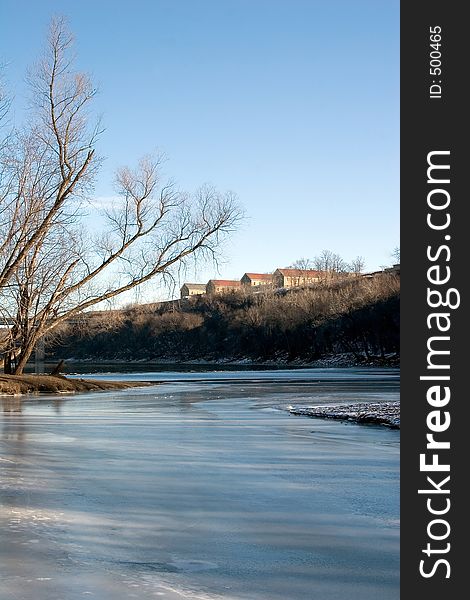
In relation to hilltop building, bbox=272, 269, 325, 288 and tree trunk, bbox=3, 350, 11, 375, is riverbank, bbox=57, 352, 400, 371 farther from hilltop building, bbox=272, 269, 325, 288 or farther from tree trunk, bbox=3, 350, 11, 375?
hilltop building, bbox=272, 269, 325, 288

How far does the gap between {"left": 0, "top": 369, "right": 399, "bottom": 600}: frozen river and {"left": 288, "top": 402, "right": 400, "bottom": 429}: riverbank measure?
1363 mm

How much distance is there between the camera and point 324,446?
11.8 m

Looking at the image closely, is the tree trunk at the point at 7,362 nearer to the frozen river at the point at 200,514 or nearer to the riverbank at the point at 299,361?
the frozen river at the point at 200,514

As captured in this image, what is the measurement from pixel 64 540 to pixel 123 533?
1.56 ft

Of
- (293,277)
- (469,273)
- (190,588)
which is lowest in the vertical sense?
(190,588)

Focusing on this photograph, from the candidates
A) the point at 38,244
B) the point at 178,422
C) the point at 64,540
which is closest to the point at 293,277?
the point at 38,244

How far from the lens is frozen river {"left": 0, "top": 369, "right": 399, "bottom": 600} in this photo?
5074 millimetres

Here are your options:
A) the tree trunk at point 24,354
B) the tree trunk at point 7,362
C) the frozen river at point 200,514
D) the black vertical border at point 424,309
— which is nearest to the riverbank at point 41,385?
the tree trunk at point 24,354

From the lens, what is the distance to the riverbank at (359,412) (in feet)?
50.0

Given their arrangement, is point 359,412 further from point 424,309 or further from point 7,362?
point 7,362

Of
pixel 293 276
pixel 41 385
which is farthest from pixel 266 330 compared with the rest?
pixel 41 385

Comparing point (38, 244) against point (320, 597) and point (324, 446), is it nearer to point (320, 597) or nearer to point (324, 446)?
point (324, 446)

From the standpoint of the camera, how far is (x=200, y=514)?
23.1ft

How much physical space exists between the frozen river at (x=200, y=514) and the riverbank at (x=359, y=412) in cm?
136
